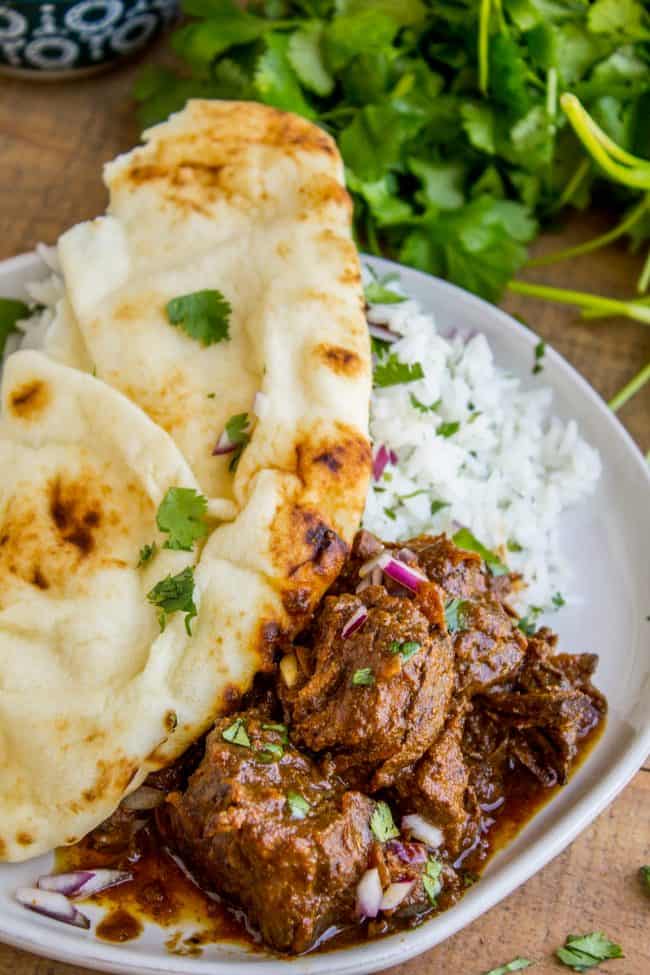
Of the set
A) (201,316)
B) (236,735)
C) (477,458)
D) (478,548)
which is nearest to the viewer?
(236,735)

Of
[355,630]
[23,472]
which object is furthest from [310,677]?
[23,472]

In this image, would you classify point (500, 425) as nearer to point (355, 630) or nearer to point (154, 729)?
point (355, 630)

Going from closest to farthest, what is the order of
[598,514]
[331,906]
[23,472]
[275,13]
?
1. [331,906]
2. [23,472]
3. [598,514]
4. [275,13]

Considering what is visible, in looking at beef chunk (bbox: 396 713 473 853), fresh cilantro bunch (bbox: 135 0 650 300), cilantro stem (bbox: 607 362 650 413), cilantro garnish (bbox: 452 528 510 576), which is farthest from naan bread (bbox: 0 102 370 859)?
cilantro stem (bbox: 607 362 650 413)

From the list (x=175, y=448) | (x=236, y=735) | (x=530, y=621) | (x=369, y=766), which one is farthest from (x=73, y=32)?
(x=369, y=766)

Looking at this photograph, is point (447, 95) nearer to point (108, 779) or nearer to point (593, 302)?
point (593, 302)

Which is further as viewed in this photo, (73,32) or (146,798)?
(73,32)

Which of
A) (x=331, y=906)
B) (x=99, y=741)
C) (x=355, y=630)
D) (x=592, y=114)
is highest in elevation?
(x=592, y=114)
